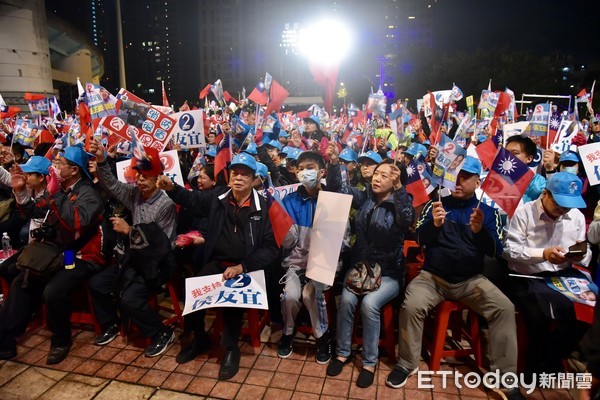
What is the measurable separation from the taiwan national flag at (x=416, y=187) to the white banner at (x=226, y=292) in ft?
7.19

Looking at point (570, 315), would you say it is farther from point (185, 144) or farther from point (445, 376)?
point (185, 144)

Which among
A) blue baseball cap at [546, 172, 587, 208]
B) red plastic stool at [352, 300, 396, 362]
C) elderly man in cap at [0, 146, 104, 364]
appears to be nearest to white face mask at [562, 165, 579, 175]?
blue baseball cap at [546, 172, 587, 208]

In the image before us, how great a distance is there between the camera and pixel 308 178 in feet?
14.0

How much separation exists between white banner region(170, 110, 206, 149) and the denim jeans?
3287mm

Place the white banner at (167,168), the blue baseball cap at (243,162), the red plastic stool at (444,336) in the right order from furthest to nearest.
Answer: the white banner at (167,168), the blue baseball cap at (243,162), the red plastic stool at (444,336)

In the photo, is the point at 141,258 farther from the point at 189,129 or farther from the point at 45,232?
the point at 189,129

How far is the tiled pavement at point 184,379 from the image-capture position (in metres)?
3.58

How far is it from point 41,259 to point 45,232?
0.98 ft

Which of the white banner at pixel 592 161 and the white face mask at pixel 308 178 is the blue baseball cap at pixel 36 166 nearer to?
the white face mask at pixel 308 178

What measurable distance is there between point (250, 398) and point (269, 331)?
1.17 metres

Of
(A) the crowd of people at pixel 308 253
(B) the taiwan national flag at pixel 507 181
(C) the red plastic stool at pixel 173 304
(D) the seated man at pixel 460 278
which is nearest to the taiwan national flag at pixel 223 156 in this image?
(A) the crowd of people at pixel 308 253

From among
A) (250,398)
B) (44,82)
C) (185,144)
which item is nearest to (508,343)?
(250,398)

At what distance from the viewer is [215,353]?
4.26 metres

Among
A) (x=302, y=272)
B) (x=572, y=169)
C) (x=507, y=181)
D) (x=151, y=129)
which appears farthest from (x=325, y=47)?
(x=507, y=181)
